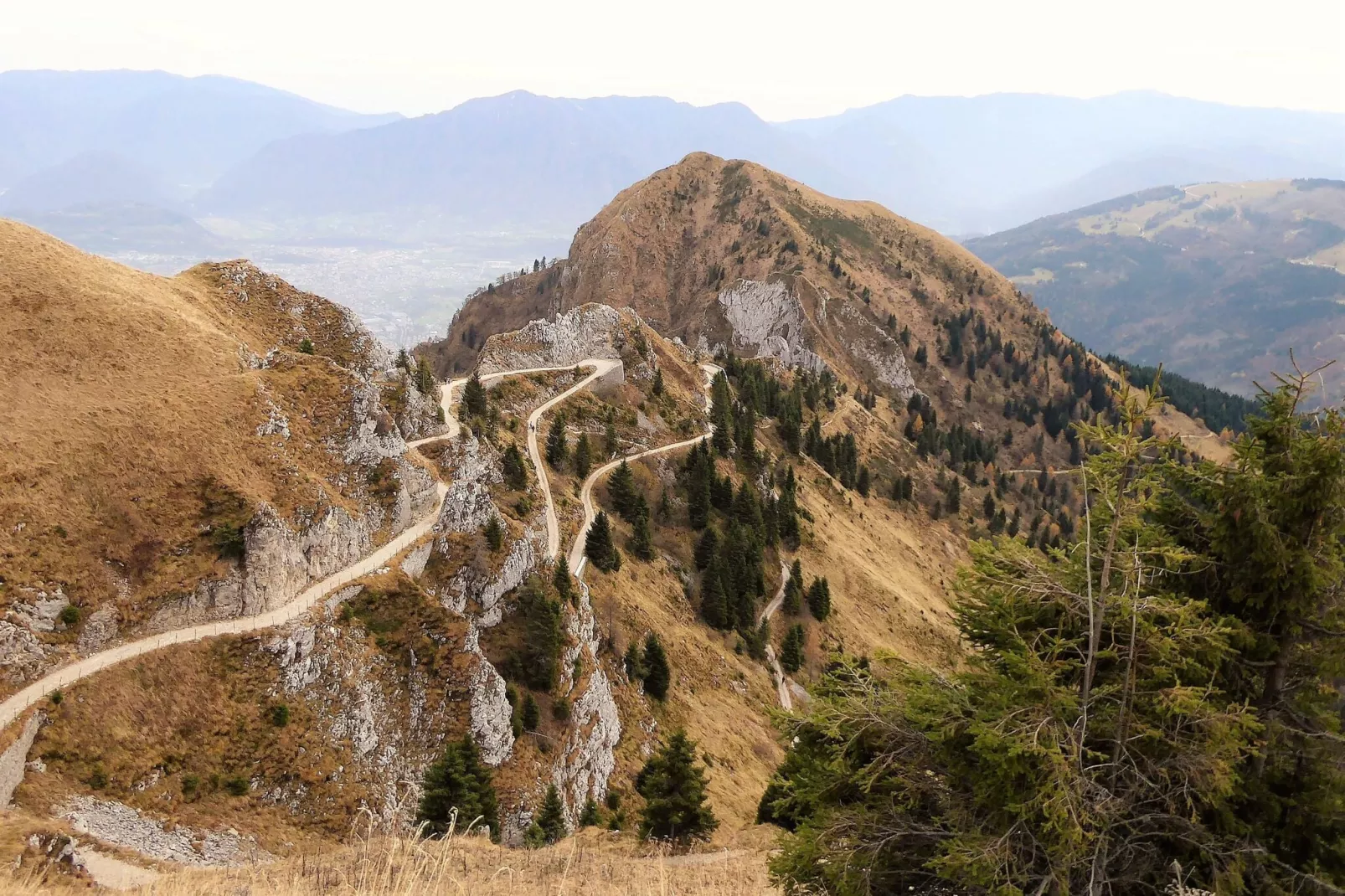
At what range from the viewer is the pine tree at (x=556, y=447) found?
72.9 metres

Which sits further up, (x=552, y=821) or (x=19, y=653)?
(x=19, y=653)

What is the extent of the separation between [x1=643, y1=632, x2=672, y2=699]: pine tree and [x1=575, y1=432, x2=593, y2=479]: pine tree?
970 inches

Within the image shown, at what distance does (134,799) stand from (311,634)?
9546 mm

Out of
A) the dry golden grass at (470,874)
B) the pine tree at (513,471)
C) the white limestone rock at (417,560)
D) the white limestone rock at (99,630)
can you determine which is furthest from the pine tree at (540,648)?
the white limestone rock at (99,630)

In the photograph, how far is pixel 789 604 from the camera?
253ft

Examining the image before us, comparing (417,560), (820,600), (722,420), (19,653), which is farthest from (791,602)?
(19,653)

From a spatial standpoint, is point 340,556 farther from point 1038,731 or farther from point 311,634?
point 1038,731

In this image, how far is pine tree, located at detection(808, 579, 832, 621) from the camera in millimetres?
77312

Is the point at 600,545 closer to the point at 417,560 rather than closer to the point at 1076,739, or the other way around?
the point at 417,560

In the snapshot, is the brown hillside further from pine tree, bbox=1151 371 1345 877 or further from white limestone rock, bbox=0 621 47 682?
pine tree, bbox=1151 371 1345 877

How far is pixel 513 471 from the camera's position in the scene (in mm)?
63812

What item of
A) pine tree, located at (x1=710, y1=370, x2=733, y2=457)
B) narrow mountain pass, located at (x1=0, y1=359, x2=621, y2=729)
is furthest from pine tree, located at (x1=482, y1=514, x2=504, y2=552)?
pine tree, located at (x1=710, y1=370, x2=733, y2=457)

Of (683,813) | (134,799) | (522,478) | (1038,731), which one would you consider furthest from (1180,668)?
(522,478)

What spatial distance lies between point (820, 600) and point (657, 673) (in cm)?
2852
